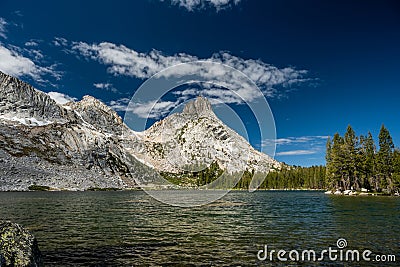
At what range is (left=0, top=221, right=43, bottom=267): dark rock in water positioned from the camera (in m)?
11.7

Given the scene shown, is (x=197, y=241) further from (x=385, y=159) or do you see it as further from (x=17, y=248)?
(x=385, y=159)

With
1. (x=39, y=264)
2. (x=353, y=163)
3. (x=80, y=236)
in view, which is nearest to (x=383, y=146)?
(x=353, y=163)

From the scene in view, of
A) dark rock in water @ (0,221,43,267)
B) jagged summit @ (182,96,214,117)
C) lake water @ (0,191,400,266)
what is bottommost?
lake water @ (0,191,400,266)

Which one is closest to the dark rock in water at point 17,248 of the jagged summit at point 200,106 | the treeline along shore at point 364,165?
the jagged summit at point 200,106

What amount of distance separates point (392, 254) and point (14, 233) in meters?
22.1

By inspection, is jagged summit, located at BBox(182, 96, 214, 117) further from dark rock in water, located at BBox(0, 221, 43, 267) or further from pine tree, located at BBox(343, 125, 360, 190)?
pine tree, located at BBox(343, 125, 360, 190)

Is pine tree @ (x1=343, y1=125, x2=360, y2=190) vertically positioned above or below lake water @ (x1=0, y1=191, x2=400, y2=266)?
above

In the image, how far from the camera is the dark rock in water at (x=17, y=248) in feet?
38.4

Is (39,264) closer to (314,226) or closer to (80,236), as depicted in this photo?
(80,236)

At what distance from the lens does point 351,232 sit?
91.0 feet

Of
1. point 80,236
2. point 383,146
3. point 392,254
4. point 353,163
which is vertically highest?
point 383,146

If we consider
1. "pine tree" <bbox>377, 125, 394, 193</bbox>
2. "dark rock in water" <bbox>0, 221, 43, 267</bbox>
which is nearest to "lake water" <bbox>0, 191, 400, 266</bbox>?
"dark rock in water" <bbox>0, 221, 43, 267</bbox>

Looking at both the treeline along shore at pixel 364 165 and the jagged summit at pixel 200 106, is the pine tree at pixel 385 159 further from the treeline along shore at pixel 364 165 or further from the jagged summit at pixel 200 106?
the jagged summit at pixel 200 106

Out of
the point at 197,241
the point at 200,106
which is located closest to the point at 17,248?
the point at 197,241
